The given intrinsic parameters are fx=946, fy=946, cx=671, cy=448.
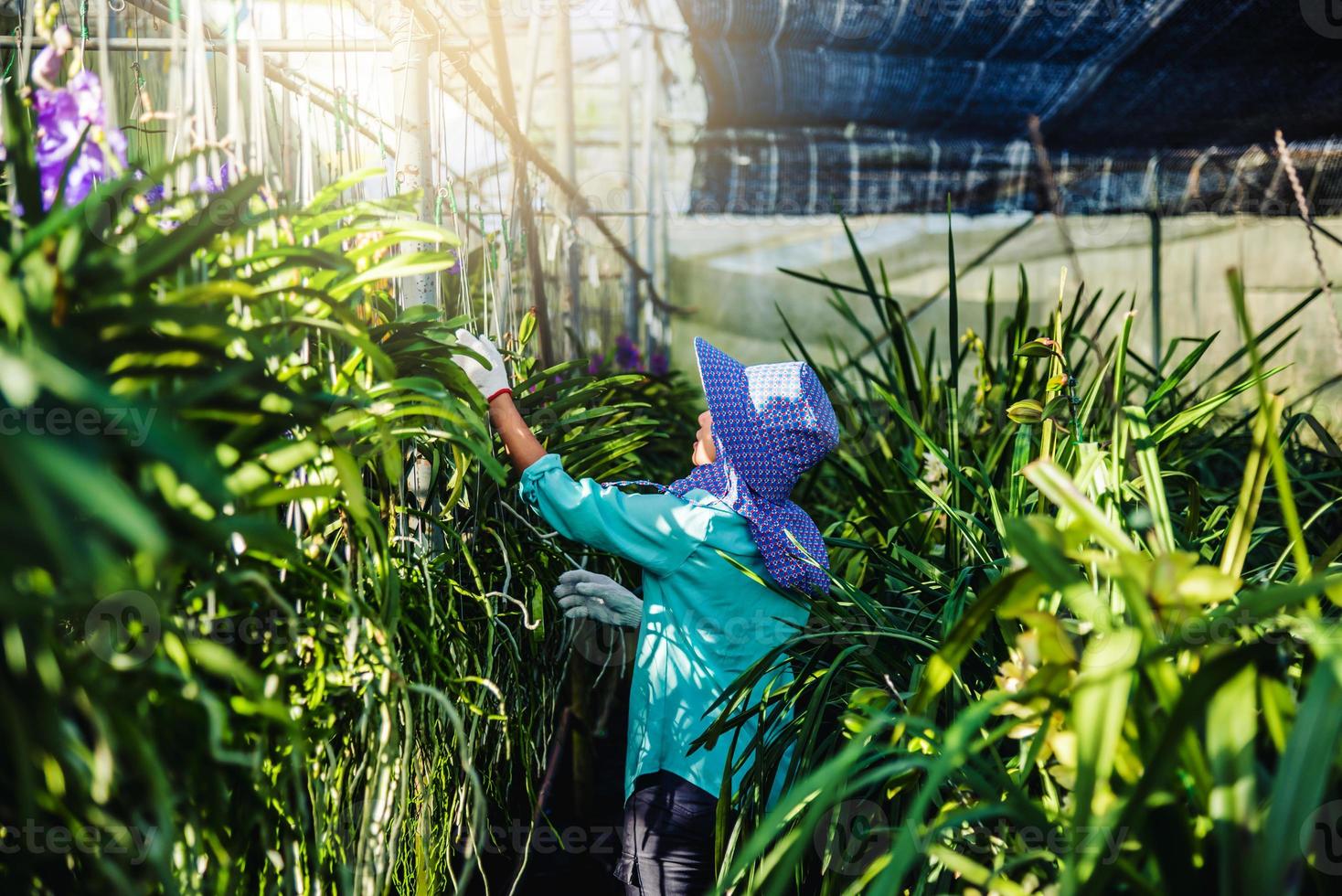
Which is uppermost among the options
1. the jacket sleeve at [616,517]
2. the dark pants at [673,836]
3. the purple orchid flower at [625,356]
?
the jacket sleeve at [616,517]

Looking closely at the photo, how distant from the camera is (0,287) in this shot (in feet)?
1.66

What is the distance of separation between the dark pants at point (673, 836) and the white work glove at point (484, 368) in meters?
0.58

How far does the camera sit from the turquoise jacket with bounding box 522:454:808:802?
4.19ft

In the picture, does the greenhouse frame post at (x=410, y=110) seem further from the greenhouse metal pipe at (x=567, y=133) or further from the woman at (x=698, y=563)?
the greenhouse metal pipe at (x=567, y=133)

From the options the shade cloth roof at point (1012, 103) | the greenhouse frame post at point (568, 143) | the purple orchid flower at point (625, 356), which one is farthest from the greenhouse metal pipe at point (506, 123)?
the shade cloth roof at point (1012, 103)

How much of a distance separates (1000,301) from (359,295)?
6.55 meters

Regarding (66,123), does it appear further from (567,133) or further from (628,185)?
(628,185)

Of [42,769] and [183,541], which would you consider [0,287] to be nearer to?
[183,541]

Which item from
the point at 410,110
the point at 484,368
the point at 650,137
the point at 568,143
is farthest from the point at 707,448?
the point at 650,137

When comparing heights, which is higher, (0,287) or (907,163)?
(907,163)

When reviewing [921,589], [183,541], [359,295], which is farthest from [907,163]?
[183,541]

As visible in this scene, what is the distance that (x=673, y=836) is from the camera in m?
1.29

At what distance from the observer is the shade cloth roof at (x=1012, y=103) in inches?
117

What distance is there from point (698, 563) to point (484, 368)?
0.40 meters
